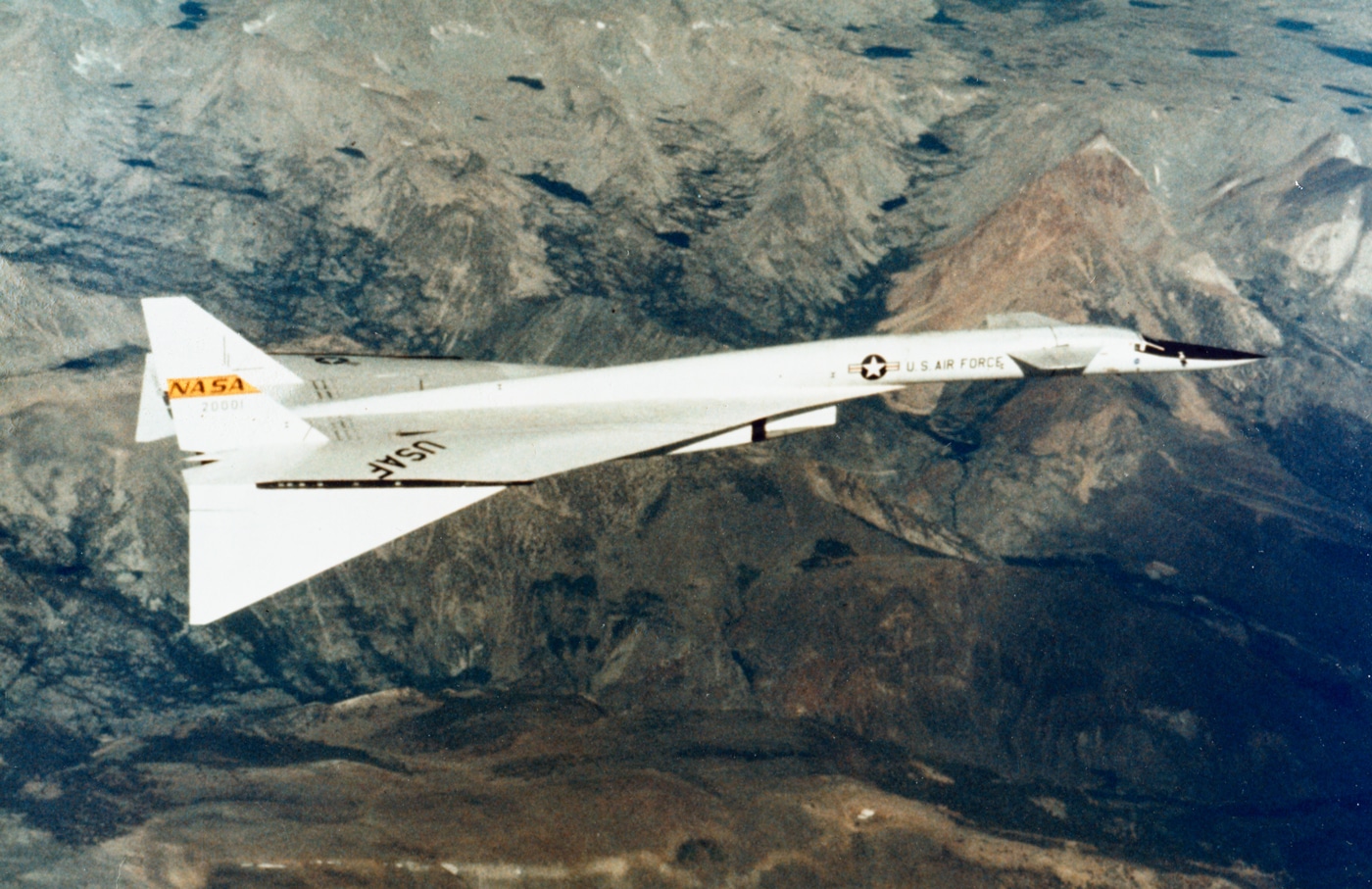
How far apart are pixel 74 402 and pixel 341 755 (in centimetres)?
3345

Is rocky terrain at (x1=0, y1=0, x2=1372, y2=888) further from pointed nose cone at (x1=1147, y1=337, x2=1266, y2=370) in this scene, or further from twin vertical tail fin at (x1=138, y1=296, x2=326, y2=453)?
pointed nose cone at (x1=1147, y1=337, x2=1266, y2=370)

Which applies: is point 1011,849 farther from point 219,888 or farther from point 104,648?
point 104,648

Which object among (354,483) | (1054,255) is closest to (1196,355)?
(354,483)

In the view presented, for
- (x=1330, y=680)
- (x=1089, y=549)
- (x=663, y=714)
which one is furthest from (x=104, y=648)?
(x=1330, y=680)

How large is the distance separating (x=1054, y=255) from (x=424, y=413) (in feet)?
250

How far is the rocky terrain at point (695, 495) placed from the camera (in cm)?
4556

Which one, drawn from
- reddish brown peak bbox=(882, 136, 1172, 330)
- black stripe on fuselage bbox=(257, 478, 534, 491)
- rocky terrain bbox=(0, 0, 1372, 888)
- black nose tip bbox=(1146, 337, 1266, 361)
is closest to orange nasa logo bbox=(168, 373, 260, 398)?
black stripe on fuselage bbox=(257, 478, 534, 491)

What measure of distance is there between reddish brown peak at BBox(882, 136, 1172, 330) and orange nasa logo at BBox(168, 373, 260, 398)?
2798 inches

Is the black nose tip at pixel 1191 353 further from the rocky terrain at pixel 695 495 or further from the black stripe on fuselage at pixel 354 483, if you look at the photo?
the black stripe on fuselage at pixel 354 483

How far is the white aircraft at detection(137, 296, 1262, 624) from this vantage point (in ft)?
92.1

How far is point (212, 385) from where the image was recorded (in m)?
31.1

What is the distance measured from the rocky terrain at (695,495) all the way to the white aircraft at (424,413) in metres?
18.7

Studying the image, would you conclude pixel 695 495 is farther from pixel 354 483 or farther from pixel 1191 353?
pixel 354 483

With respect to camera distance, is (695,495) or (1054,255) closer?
(695,495)
